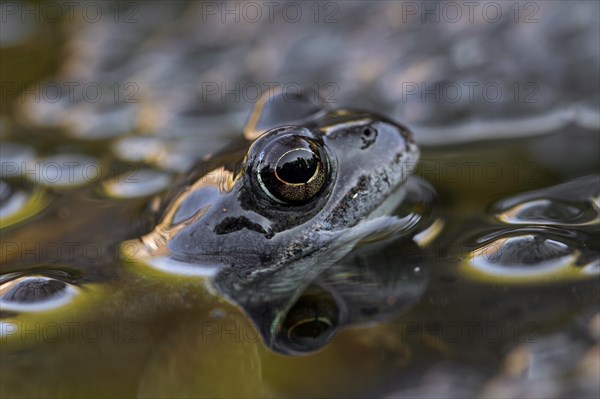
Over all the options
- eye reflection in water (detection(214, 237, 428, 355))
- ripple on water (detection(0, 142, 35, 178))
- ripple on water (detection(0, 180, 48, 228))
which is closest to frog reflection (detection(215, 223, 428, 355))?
eye reflection in water (detection(214, 237, 428, 355))

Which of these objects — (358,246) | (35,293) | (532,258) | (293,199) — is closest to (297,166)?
(293,199)

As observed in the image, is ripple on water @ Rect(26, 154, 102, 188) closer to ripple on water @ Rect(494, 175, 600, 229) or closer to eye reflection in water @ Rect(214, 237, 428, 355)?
eye reflection in water @ Rect(214, 237, 428, 355)

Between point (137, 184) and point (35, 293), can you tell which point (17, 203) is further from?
point (35, 293)

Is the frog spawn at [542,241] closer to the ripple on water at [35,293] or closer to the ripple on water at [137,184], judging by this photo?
the ripple on water at [35,293]

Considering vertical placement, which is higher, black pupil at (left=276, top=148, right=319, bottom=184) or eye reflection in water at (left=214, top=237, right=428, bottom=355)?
black pupil at (left=276, top=148, right=319, bottom=184)

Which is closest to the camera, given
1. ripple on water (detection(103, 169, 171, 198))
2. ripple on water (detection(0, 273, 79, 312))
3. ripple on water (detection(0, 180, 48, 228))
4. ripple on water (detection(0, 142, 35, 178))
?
ripple on water (detection(0, 273, 79, 312))

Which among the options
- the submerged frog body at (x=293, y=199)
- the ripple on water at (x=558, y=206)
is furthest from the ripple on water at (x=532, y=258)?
the submerged frog body at (x=293, y=199)
